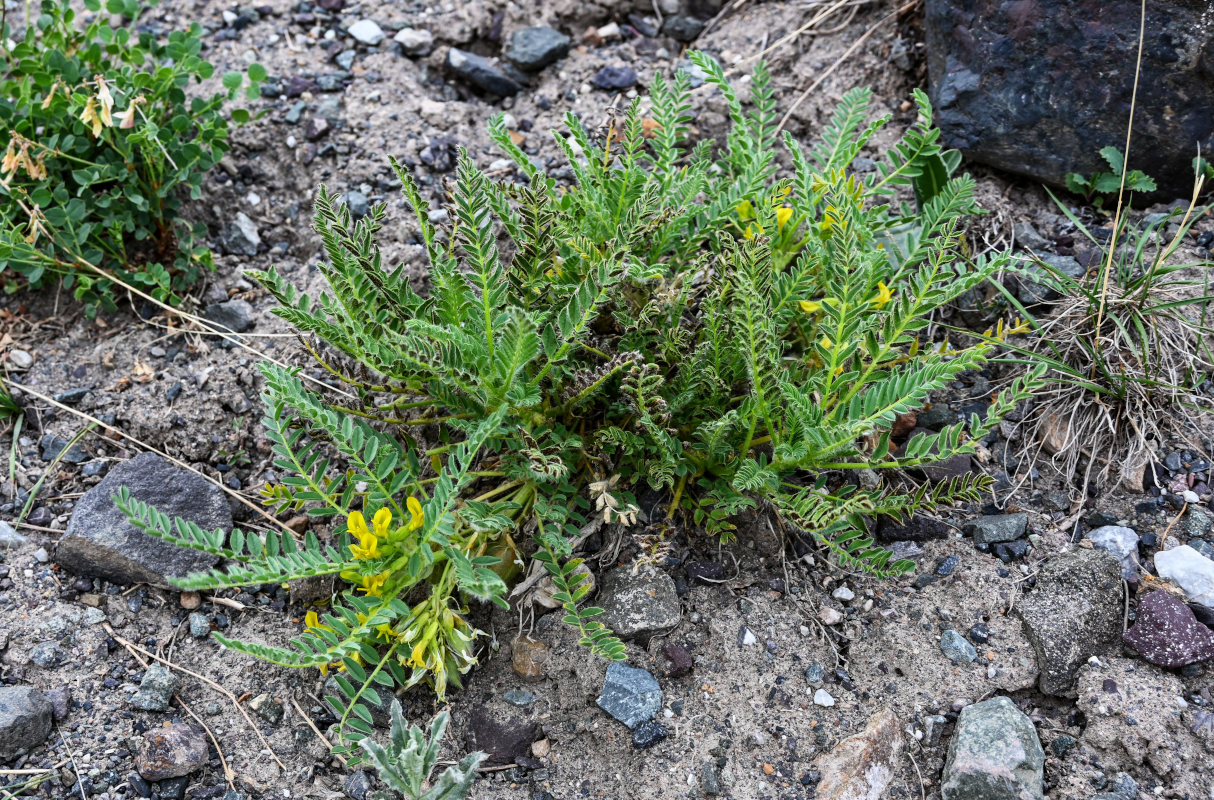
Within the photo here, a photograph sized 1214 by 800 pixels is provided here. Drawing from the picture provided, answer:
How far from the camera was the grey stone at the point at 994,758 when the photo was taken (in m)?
2.12

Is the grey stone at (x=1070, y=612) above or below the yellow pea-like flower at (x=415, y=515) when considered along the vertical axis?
below

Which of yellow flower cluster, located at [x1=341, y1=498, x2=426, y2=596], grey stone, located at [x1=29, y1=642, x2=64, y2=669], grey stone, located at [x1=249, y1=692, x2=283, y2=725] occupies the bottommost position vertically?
grey stone, located at [x1=249, y1=692, x2=283, y2=725]

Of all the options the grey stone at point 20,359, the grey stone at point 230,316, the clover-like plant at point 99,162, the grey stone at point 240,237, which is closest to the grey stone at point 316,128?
the clover-like plant at point 99,162

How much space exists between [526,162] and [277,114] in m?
1.26

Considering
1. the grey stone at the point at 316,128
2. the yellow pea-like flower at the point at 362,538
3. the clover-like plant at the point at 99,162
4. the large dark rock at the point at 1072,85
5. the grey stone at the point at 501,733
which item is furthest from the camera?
the grey stone at the point at 316,128

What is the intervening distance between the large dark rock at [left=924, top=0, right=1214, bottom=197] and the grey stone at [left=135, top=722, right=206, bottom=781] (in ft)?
9.66

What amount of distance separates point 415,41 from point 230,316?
1.42 m

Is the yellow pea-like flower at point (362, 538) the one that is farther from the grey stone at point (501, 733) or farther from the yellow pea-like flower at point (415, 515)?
the grey stone at point (501, 733)

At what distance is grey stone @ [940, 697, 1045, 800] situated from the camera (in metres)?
2.12

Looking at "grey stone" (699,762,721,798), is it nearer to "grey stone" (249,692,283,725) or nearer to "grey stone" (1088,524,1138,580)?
"grey stone" (249,692,283,725)

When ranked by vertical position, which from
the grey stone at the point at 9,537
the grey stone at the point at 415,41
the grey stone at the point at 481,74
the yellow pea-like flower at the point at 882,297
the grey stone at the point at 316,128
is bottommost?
the grey stone at the point at 9,537

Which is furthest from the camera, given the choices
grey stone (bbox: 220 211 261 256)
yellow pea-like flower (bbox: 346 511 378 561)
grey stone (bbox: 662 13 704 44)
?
grey stone (bbox: 662 13 704 44)

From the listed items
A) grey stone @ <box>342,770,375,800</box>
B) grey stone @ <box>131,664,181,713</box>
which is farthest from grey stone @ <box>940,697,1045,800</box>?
grey stone @ <box>131,664,181,713</box>

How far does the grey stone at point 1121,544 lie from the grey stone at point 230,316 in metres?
2.60
